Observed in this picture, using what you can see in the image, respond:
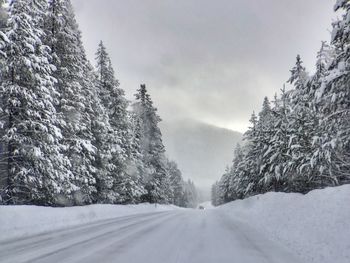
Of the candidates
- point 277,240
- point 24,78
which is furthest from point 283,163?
point 24,78

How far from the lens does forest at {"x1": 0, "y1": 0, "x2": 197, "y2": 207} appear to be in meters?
18.0

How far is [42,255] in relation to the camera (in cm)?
815

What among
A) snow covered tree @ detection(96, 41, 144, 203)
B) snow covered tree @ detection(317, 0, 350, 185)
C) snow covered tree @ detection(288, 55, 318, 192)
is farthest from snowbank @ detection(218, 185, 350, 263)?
snow covered tree @ detection(96, 41, 144, 203)

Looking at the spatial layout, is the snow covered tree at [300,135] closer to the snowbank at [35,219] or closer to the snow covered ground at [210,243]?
the snow covered ground at [210,243]

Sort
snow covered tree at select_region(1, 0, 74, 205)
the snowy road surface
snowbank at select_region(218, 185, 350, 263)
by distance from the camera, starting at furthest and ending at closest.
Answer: snow covered tree at select_region(1, 0, 74, 205) → snowbank at select_region(218, 185, 350, 263) → the snowy road surface

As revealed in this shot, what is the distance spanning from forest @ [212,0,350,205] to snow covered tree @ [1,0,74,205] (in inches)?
509

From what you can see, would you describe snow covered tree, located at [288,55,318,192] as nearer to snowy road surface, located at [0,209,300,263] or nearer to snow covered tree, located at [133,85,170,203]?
snowy road surface, located at [0,209,300,263]

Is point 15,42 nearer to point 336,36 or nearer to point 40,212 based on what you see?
point 40,212

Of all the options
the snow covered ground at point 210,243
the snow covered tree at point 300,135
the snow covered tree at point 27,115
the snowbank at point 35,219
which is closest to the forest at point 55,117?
the snow covered tree at point 27,115

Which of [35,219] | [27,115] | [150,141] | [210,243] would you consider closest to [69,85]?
[27,115]

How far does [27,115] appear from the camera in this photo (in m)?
18.4

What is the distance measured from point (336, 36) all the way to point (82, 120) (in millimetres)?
18972

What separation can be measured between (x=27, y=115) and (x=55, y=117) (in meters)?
1.97

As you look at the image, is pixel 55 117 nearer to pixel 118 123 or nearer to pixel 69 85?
pixel 69 85
